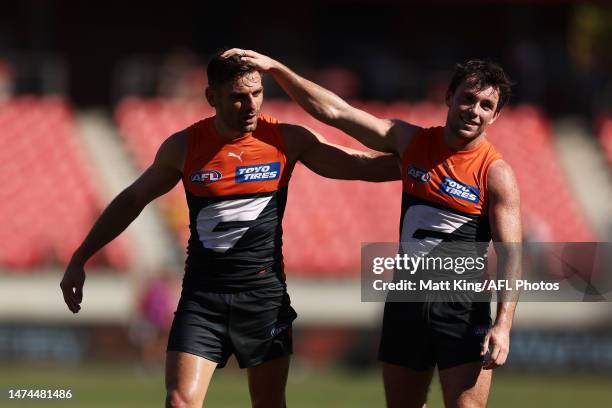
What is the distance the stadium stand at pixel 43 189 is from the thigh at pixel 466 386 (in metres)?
13.2

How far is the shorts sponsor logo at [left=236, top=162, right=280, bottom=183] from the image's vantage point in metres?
7.69

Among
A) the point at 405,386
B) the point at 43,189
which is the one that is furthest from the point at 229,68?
the point at 43,189

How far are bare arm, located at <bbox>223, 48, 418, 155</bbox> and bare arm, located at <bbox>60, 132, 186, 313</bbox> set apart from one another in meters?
0.75

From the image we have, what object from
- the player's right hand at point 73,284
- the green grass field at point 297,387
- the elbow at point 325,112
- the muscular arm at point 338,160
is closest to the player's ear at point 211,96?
the muscular arm at point 338,160

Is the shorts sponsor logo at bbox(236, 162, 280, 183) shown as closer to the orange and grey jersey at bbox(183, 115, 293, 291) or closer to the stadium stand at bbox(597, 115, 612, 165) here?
the orange and grey jersey at bbox(183, 115, 293, 291)

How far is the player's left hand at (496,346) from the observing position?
7016 millimetres

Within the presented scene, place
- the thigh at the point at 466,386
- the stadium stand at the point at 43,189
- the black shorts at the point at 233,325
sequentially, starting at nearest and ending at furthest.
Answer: the thigh at the point at 466,386 < the black shorts at the point at 233,325 < the stadium stand at the point at 43,189

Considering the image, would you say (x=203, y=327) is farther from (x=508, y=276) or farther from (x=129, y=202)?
(x=508, y=276)

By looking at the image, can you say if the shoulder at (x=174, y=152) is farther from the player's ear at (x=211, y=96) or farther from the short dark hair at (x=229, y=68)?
the short dark hair at (x=229, y=68)

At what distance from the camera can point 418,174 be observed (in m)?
7.51

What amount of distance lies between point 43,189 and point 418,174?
594 inches

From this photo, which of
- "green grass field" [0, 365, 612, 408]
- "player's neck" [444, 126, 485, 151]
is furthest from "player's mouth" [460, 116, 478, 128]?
"green grass field" [0, 365, 612, 408]

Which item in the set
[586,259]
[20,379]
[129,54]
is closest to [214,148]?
[586,259]

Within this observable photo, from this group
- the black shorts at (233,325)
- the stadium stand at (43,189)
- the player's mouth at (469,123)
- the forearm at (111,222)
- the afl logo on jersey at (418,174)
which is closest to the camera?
the player's mouth at (469,123)
